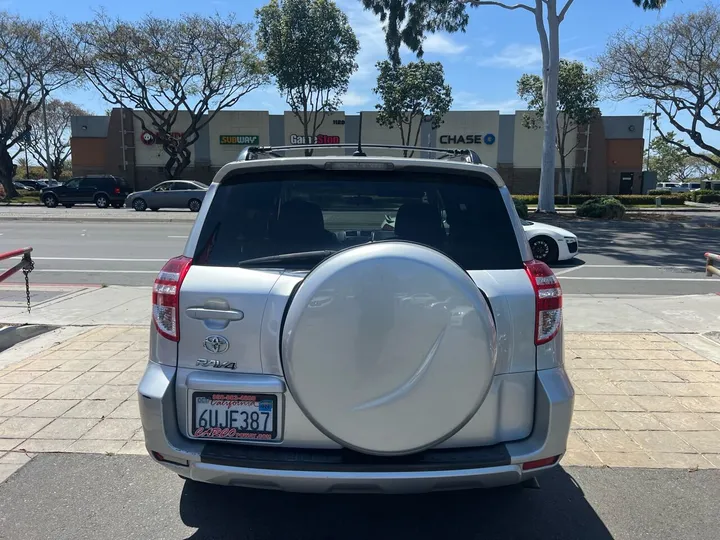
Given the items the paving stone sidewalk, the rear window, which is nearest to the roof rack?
the rear window

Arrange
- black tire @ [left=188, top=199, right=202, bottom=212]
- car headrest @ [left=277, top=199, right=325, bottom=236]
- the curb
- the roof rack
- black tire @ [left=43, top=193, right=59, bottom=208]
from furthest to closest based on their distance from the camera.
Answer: black tire @ [left=43, top=193, right=59, bottom=208] < black tire @ [left=188, top=199, right=202, bottom=212] < the curb < the roof rack < car headrest @ [left=277, top=199, right=325, bottom=236]

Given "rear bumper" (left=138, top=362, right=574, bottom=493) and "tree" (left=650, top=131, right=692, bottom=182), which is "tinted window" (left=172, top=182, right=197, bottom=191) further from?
"tree" (left=650, top=131, right=692, bottom=182)

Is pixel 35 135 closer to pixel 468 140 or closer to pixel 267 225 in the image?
pixel 468 140

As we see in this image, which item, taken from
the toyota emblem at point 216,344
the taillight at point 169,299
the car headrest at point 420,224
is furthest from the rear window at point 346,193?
the toyota emblem at point 216,344

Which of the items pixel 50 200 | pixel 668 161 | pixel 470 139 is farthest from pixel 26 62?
pixel 668 161

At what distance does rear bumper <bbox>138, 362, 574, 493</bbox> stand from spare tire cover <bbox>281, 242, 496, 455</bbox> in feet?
0.42

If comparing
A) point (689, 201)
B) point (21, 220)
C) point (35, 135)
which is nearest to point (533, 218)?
point (21, 220)

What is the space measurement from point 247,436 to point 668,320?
6622 mm

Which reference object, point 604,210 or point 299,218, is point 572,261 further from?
point 604,210

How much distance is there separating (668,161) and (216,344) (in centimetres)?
9731

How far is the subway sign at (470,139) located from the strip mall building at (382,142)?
75 mm

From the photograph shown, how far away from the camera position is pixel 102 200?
105 ft

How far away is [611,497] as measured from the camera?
3.31 meters

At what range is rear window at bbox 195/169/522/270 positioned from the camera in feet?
9.00
